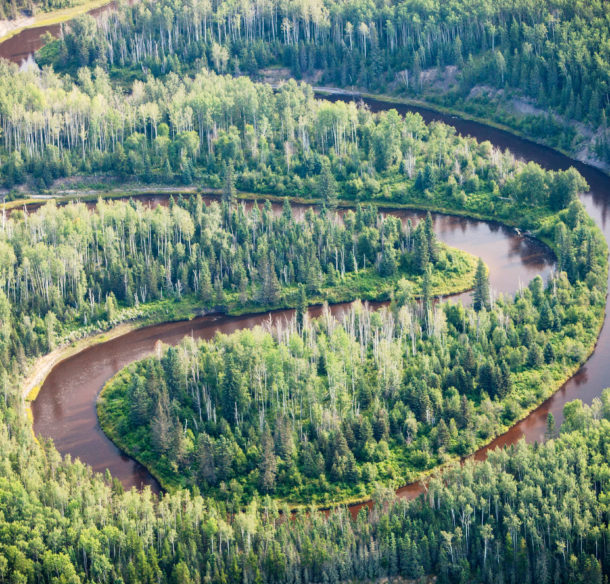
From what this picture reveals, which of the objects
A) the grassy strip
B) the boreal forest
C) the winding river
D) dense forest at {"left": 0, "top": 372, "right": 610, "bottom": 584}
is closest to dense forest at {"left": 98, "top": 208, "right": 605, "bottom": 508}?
the boreal forest

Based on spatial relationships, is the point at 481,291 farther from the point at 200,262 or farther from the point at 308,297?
the point at 200,262

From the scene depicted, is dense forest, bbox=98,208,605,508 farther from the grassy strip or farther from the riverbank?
the riverbank

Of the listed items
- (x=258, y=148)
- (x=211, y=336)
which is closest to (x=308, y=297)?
(x=211, y=336)

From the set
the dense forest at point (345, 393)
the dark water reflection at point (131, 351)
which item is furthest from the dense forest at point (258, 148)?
the dense forest at point (345, 393)

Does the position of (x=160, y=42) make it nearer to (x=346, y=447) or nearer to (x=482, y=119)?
(x=482, y=119)

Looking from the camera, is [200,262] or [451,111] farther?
[451,111]

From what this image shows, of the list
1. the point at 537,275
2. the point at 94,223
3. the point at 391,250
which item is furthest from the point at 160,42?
the point at 537,275
